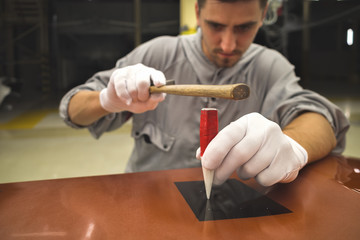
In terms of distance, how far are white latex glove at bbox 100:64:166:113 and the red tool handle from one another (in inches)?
10.0

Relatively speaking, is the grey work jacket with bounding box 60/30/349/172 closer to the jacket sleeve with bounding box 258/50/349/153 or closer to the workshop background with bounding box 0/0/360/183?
the jacket sleeve with bounding box 258/50/349/153

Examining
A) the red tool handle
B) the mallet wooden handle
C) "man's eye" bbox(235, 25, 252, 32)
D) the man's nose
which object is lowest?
the red tool handle

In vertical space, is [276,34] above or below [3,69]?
above

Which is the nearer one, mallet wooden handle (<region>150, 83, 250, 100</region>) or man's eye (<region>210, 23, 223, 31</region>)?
mallet wooden handle (<region>150, 83, 250, 100</region>)

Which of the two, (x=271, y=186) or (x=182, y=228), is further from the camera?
(x=271, y=186)

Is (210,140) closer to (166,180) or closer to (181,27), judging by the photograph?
(166,180)

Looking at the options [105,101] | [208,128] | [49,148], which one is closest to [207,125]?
[208,128]

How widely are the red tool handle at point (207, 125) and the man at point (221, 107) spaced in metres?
0.01

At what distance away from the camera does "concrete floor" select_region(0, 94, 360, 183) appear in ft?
5.81

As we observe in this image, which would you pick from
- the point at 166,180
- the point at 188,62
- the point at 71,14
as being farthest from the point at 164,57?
the point at 71,14

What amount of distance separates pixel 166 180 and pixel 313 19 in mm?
3089

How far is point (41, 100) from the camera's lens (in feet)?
7.29

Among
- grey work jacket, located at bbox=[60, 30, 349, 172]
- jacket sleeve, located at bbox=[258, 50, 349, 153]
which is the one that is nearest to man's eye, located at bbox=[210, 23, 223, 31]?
grey work jacket, located at bbox=[60, 30, 349, 172]

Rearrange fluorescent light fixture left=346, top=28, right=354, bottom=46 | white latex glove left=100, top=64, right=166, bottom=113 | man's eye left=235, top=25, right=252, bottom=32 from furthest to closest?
1. fluorescent light fixture left=346, top=28, right=354, bottom=46
2. man's eye left=235, top=25, right=252, bottom=32
3. white latex glove left=100, top=64, right=166, bottom=113
